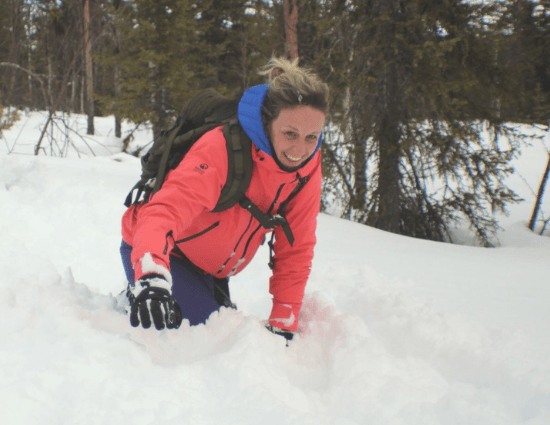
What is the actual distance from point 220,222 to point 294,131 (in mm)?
604

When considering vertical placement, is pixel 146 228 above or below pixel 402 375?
above

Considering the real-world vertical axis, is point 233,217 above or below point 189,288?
above

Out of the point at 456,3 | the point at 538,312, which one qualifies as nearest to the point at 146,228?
the point at 538,312

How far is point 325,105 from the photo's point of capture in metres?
2.26

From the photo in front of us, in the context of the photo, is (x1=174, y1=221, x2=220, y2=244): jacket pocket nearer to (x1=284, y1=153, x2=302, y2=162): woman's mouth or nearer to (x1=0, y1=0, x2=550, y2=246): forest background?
(x1=284, y1=153, x2=302, y2=162): woman's mouth

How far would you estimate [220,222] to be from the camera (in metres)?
2.39

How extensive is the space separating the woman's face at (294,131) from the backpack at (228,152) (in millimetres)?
145

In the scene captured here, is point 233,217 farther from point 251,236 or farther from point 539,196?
point 539,196

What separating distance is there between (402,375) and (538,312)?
5.08ft

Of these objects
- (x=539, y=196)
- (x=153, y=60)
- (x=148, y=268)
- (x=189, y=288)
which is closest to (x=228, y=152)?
(x=148, y=268)

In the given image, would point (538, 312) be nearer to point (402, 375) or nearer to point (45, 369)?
point (402, 375)

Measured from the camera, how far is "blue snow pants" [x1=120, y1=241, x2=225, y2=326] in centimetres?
271

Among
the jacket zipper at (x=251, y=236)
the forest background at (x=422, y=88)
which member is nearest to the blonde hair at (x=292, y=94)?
the jacket zipper at (x=251, y=236)

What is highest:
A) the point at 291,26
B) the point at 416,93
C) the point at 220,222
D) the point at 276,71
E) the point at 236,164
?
the point at 291,26
